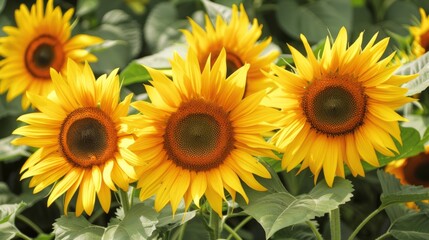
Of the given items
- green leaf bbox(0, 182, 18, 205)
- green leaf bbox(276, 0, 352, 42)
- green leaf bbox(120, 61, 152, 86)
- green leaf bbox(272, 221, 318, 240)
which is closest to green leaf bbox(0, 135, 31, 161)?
green leaf bbox(0, 182, 18, 205)

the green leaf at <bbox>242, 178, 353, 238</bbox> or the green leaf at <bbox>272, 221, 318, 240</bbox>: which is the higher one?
the green leaf at <bbox>242, 178, 353, 238</bbox>

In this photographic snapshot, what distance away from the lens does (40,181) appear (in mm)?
1047

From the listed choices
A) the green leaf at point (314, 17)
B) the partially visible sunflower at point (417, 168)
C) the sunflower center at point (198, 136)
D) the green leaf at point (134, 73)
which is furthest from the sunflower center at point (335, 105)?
the green leaf at point (314, 17)

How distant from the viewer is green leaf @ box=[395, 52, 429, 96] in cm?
108

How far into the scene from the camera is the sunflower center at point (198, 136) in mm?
1020

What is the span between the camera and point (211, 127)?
1.03 metres

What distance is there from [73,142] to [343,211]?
0.94 m

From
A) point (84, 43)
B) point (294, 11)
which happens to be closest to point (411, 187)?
point (84, 43)

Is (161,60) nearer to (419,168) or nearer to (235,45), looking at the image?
(235,45)

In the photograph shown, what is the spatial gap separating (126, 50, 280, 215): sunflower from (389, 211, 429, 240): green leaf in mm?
248

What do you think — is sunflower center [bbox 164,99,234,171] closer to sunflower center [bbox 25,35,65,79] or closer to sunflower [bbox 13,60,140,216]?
sunflower [bbox 13,60,140,216]

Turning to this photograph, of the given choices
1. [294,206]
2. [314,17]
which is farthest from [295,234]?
[314,17]

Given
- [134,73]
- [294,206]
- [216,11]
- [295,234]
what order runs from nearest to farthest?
1. [294,206]
2. [295,234]
3. [134,73]
4. [216,11]

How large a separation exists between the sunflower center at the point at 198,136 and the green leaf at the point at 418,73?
0.77 ft
